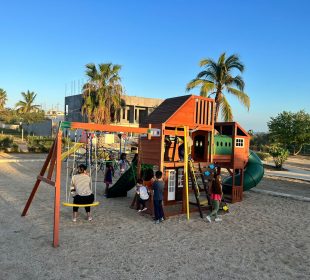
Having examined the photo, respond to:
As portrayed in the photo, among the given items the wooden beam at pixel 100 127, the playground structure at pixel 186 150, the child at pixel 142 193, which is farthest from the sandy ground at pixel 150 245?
the wooden beam at pixel 100 127

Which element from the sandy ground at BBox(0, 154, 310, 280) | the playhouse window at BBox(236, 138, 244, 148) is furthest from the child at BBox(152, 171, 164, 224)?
the playhouse window at BBox(236, 138, 244, 148)

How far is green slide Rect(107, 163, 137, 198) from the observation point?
40.1 ft

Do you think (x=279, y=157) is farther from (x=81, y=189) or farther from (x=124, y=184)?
(x=81, y=189)

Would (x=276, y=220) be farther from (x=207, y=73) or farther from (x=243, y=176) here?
(x=207, y=73)

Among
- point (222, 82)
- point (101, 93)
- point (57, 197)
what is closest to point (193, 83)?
point (222, 82)

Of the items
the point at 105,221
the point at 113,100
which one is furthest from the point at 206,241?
the point at 113,100

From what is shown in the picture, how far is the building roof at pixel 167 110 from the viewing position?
35.0 feet

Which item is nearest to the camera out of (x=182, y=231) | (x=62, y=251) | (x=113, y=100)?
(x=62, y=251)

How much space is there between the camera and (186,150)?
10.1 metres

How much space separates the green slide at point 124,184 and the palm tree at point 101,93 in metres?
20.1

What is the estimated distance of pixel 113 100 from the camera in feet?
107

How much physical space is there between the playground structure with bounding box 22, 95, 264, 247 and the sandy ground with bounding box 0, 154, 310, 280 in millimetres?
1215

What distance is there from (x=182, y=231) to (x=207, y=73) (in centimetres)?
1797

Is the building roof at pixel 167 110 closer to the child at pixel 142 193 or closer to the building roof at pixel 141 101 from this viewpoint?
the child at pixel 142 193
